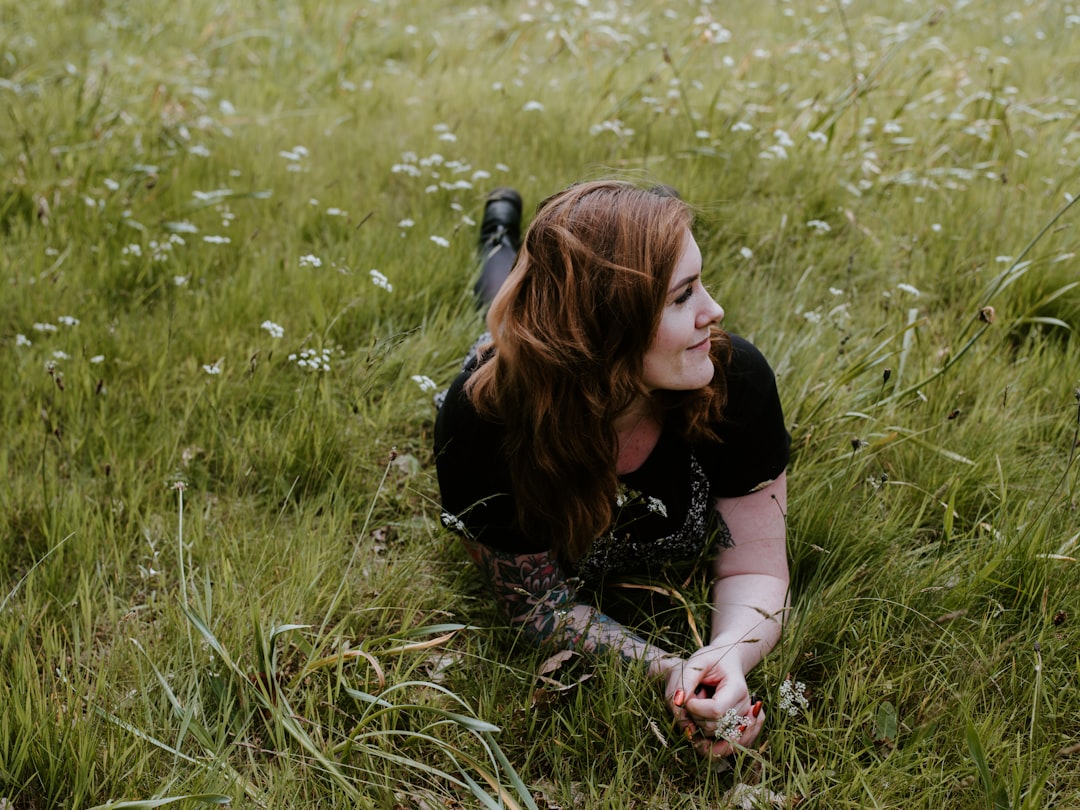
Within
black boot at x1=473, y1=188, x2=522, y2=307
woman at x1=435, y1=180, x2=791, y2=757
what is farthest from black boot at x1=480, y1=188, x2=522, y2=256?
woman at x1=435, y1=180, x2=791, y2=757

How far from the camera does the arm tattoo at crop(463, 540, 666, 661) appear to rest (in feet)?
6.74

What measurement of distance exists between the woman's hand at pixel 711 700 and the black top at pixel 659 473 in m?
0.33

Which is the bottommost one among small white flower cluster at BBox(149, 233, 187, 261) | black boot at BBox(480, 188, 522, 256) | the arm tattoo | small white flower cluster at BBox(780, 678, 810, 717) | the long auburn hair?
the arm tattoo

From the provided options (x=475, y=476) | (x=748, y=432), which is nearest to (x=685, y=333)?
(x=748, y=432)

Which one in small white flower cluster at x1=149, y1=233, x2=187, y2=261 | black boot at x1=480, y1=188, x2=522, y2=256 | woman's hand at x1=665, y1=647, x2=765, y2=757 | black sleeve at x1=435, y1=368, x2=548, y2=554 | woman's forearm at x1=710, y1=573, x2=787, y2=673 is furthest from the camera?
black boot at x1=480, y1=188, x2=522, y2=256

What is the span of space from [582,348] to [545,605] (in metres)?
0.66

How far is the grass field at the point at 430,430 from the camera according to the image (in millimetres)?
1872

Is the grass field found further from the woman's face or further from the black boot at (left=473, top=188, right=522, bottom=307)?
the woman's face

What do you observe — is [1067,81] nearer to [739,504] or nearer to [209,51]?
[739,504]

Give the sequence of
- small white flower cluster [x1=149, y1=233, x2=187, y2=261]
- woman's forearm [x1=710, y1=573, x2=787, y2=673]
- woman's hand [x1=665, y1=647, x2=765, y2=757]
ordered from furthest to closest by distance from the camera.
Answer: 1. small white flower cluster [x1=149, y1=233, x2=187, y2=261]
2. woman's forearm [x1=710, y1=573, x2=787, y2=673]
3. woman's hand [x1=665, y1=647, x2=765, y2=757]

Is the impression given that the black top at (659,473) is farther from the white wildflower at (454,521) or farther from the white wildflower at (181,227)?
the white wildflower at (181,227)

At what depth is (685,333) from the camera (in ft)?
6.25

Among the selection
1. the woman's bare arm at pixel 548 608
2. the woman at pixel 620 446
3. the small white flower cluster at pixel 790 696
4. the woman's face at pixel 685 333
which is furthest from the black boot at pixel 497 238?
the small white flower cluster at pixel 790 696

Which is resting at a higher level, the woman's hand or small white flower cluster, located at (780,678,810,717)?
small white flower cluster, located at (780,678,810,717)
